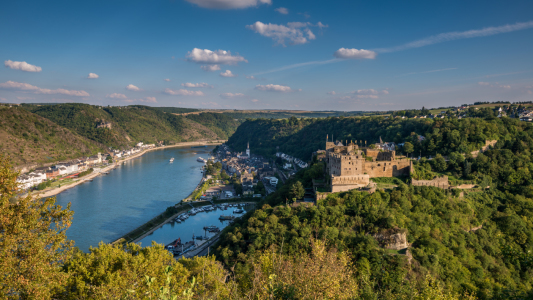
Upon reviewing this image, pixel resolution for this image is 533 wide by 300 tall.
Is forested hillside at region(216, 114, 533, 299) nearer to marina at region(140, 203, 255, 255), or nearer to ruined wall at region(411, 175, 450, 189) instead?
ruined wall at region(411, 175, 450, 189)

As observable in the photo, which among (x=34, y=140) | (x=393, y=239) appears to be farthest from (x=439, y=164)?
(x=34, y=140)

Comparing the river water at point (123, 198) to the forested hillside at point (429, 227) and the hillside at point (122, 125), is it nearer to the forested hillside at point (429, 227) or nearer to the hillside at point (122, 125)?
the forested hillside at point (429, 227)

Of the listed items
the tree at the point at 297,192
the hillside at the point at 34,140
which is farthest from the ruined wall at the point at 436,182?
the hillside at the point at 34,140

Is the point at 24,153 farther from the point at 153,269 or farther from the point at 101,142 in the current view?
the point at 153,269

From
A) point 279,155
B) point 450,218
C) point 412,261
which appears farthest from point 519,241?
point 279,155

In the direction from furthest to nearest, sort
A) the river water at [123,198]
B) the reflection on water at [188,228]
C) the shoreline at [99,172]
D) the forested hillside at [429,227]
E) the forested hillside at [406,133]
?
1. the shoreline at [99,172]
2. the forested hillside at [406,133]
3. the river water at [123,198]
4. the reflection on water at [188,228]
5. the forested hillside at [429,227]

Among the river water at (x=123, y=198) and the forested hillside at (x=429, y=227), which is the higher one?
the forested hillside at (x=429, y=227)

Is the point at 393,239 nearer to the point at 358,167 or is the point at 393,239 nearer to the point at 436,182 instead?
the point at 358,167

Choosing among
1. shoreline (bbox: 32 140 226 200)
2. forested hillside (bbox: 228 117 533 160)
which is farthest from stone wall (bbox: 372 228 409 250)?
shoreline (bbox: 32 140 226 200)
